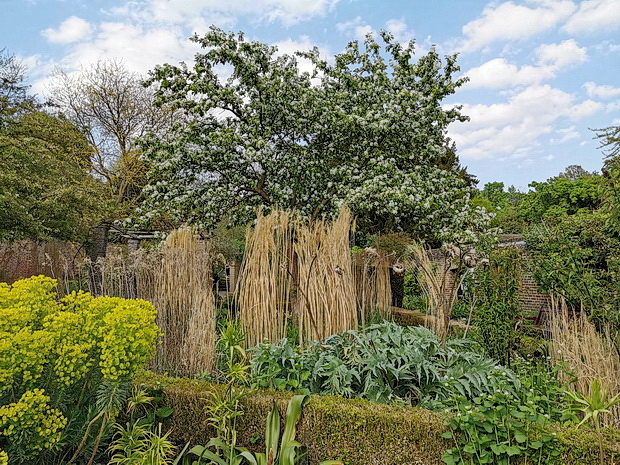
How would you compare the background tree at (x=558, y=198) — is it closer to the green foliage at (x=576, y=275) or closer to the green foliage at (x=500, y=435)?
the green foliage at (x=576, y=275)

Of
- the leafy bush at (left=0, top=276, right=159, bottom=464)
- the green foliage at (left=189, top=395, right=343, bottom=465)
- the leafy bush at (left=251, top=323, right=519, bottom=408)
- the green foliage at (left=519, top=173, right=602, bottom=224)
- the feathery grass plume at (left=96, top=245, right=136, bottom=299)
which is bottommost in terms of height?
the green foliage at (left=189, top=395, right=343, bottom=465)

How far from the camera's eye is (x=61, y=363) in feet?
6.25

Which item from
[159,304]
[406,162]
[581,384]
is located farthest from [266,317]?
[406,162]

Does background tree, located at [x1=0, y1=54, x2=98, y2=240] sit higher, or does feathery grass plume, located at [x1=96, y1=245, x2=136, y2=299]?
background tree, located at [x1=0, y1=54, x2=98, y2=240]

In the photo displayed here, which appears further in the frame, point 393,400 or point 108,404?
point 393,400

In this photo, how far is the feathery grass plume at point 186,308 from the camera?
3.20 m

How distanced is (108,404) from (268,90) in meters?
5.64

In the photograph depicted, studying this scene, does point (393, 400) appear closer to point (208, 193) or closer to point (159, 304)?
point (159, 304)

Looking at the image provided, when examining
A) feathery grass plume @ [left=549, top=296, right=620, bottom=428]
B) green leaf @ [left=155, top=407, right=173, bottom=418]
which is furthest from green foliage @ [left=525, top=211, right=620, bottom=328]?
green leaf @ [left=155, top=407, right=173, bottom=418]

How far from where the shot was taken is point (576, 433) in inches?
73.5

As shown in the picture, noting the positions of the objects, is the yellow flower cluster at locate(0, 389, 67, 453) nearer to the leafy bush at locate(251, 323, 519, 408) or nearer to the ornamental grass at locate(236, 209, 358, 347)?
the leafy bush at locate(251, 323, 519, 408)

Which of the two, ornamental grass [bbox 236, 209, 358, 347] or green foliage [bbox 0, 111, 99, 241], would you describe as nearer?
ornamental grass [bbox 236, 209, 358, 347]

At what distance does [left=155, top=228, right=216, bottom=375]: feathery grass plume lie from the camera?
320cm

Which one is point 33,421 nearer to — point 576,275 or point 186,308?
point 186,308
